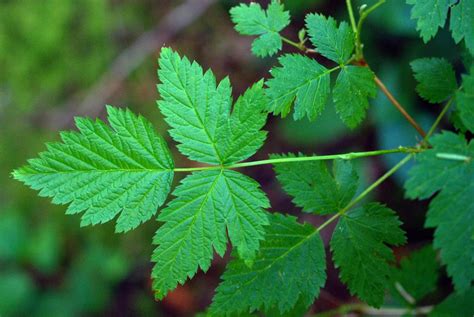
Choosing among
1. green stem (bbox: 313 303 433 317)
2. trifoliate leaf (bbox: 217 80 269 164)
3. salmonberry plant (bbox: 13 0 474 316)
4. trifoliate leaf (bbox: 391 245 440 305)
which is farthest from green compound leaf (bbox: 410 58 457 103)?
green stem (bbox: 313 303 433 317)

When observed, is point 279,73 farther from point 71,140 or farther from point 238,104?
point 71,140

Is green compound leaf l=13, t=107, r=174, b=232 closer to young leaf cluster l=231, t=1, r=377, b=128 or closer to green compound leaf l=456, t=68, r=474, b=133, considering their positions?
young leaf cluster l=231, t=1, r=377, b=128

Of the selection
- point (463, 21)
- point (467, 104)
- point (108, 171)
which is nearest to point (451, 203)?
point (467, 104)

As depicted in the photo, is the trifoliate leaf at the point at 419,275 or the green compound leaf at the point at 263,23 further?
the trifoliate leaf at the point at 419,275

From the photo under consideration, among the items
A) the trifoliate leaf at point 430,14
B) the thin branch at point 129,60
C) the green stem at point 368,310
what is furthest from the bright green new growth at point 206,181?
the thin branch at point 129,60

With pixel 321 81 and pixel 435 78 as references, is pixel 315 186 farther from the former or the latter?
pixel 435 78

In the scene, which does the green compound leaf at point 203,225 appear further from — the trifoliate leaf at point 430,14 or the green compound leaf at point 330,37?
the trifoliate leaf at point 430,14
